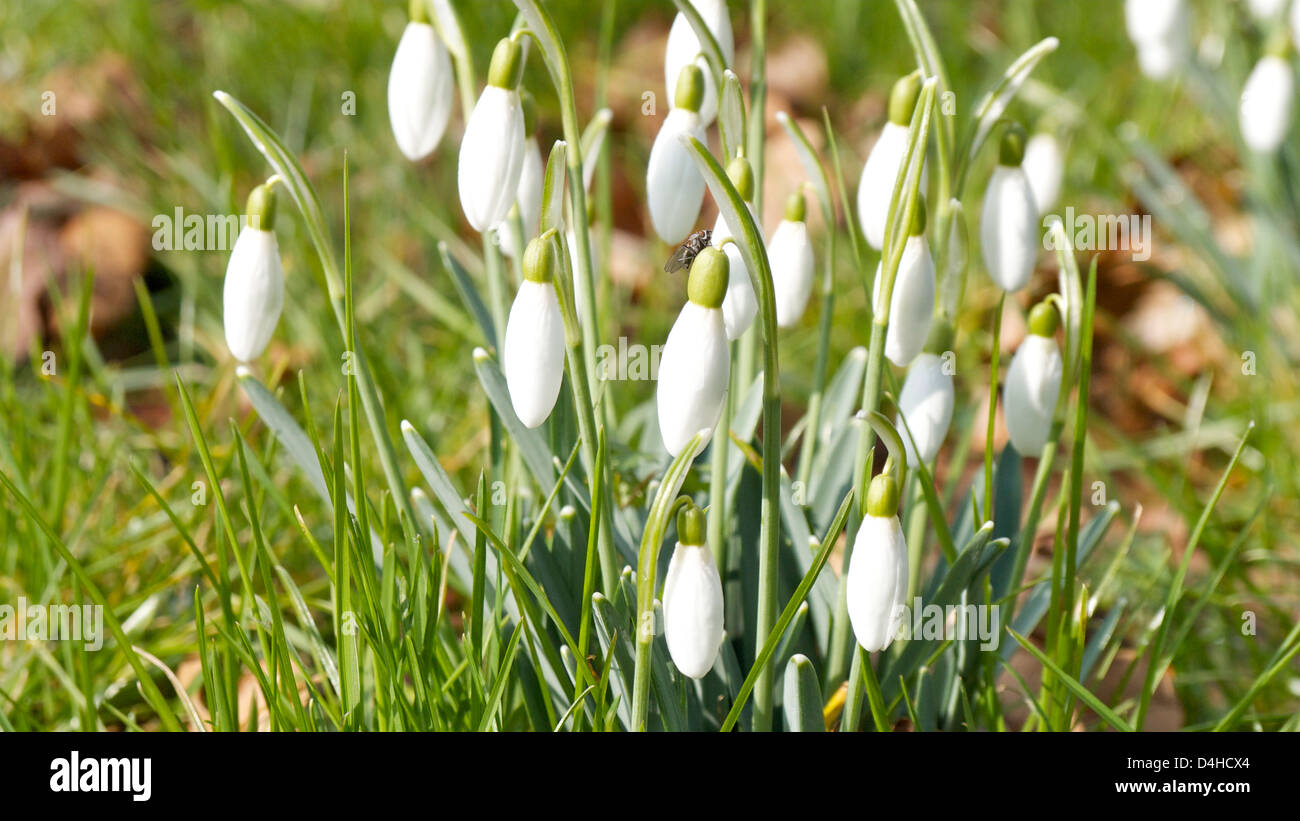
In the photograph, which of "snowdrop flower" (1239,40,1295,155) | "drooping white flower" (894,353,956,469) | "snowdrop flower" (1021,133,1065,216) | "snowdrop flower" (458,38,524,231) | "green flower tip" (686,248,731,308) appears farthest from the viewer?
"snowdrop flower" (1239,40,1295,155)

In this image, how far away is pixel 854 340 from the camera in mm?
2092

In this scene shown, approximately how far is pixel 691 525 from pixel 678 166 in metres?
0.31

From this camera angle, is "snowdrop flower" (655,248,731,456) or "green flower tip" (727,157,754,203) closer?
"snowdrop flower" (655,248,731,456)

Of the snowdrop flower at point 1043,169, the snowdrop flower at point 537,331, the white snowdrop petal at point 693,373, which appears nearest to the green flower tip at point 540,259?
the snowdrop flower at point 537,331

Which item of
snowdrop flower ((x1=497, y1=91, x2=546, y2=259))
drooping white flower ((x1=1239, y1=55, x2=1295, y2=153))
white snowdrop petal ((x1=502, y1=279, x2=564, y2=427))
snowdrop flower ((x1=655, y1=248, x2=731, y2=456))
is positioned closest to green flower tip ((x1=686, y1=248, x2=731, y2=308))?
snowdrop flower ((x1=655, y1=248, x2=731, y2=456))

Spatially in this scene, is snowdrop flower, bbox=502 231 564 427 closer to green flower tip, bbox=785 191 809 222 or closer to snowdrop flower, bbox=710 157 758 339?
snowdrop flower, bbox=710 157 758 339

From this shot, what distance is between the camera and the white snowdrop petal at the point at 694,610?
79 cm

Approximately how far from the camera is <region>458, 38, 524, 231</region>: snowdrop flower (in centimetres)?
86

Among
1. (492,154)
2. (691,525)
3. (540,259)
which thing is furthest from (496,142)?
(691,525)

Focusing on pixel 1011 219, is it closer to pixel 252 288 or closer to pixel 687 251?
pixel 687 251

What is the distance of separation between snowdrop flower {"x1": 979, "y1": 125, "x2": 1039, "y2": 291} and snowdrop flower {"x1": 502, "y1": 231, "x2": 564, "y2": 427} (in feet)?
1.36

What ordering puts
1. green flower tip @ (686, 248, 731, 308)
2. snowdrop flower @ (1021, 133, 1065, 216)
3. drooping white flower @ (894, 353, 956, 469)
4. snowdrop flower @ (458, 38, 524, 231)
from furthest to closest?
snowdrop flower @ (1021, 133, 1065, 216) < drooping white flower @ (894, 353, 956, 469) < snowdrop flower @ (458, 38, 524, 231) < green flower tip @ (686, 248, 731, 308)

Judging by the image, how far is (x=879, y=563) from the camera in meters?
0.79
